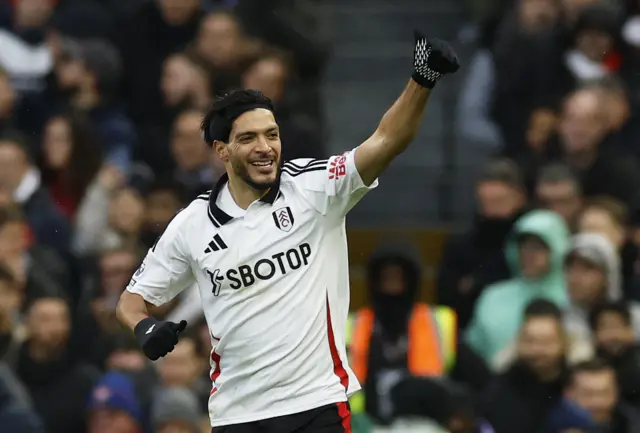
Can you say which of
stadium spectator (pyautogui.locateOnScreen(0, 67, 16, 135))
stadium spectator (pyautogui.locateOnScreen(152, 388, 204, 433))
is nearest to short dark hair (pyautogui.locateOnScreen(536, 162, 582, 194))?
stadium spectator (pyautogui.locateOnScreen(152, 388, 204, 433))

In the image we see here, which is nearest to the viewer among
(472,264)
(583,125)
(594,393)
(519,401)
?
(594,393)

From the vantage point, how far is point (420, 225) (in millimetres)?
13219

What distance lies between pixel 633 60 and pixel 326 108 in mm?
2601

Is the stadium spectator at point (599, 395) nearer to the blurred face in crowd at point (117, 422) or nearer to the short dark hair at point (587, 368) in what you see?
the short dark hair at point (587, 368)

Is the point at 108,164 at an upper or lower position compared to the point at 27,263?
upper

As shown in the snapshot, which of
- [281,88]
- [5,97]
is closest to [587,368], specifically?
[281,88]

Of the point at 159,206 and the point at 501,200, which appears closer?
the point at 501,200

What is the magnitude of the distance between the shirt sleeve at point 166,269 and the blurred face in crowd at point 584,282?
3.80 metres

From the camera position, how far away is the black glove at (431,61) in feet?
22.0

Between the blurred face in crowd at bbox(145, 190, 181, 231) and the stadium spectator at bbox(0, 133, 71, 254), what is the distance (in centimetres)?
61

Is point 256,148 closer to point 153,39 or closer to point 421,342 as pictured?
point 421,342

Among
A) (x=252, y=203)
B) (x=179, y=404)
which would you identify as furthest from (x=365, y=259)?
(x=252, y=203)

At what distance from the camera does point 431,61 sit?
6742 mm

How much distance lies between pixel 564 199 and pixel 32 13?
452 centimetres
